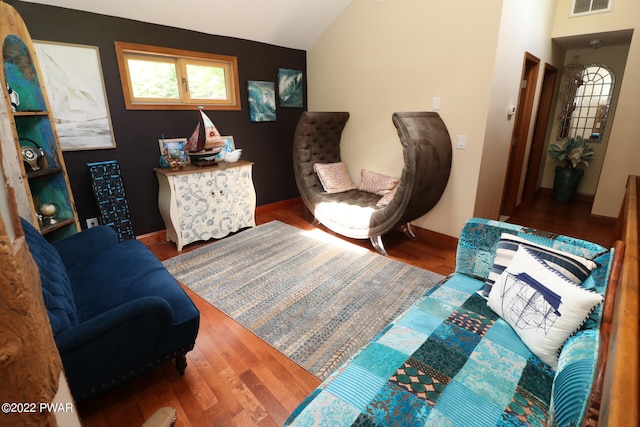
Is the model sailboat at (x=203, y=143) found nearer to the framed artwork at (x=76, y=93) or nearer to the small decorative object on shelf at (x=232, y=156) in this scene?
the small decorative object on shelf at (x=232, y=156)

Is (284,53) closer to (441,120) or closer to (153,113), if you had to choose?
(153,113)

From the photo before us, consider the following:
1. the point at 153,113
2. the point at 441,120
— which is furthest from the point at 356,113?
the point at 153,113

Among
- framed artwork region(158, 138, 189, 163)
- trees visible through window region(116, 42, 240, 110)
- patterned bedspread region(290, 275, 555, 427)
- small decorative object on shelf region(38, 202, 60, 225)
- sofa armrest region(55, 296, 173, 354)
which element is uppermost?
trees visible through window region(116, 42, 240, 110)

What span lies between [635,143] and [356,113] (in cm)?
325

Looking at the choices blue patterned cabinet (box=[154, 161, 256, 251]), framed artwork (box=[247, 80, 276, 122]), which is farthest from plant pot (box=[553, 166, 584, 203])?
blue patterned cabinet (box=[154, 161, 256, 251])

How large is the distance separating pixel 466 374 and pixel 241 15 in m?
3.76

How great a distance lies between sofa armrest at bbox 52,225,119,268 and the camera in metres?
2.07

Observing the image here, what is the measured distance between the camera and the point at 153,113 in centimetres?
316

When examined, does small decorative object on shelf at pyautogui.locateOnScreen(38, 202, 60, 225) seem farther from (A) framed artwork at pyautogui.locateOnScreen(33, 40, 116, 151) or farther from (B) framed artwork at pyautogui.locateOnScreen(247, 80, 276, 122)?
(B) framed artwork at pyautogui.locateOnScreen(247, 80, 276, 122)

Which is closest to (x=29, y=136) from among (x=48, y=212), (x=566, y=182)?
(x=48, y=212)

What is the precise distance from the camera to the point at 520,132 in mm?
3861

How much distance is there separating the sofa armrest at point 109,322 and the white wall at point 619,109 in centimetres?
495

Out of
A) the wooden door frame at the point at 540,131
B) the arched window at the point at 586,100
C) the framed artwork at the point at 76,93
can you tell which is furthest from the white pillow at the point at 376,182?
the arched window at the point at 586,100

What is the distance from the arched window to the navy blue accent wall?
4.18 meters
